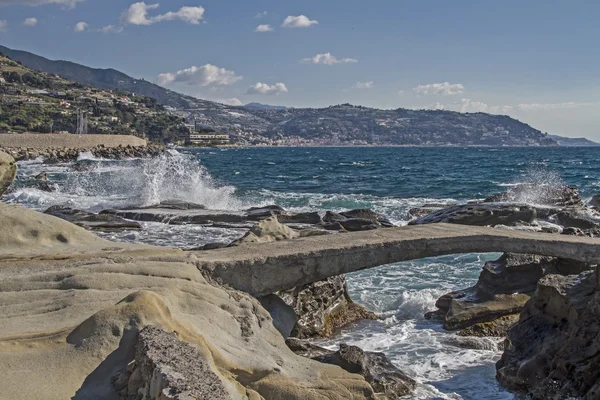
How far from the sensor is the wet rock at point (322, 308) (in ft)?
26.6

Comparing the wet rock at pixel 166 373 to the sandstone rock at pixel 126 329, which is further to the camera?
the sandstone rock at pixel 126 329

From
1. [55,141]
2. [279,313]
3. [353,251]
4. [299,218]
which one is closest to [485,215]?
[299,218]

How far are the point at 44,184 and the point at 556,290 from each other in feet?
88.5

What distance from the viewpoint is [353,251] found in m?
7.25

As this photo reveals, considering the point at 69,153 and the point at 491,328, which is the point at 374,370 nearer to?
the point at 491,328

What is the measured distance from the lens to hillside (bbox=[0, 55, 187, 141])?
99312 millimetres

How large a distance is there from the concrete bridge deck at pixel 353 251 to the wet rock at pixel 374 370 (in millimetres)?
1004

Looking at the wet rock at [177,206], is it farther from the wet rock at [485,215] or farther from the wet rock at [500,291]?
the wet rock at [500,291]

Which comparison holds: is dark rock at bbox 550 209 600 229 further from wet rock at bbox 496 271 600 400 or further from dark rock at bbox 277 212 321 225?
wet rock at bbox 496 271 600 400

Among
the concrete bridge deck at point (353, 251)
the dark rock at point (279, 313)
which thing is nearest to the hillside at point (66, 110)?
the concrete bridge deck at point (353, 251)

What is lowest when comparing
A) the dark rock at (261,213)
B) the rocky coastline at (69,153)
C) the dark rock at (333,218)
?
the rocky coastline at (69,153)

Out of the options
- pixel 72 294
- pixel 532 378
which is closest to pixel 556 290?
pixel 532 378

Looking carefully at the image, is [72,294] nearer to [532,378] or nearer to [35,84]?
[532,378]

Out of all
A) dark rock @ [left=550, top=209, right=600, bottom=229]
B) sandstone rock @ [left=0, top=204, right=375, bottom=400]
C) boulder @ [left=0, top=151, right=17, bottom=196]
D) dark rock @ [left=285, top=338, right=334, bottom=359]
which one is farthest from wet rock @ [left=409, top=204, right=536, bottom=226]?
sandstone rock @ [left=0, top=204, right=375, bottom=400]
